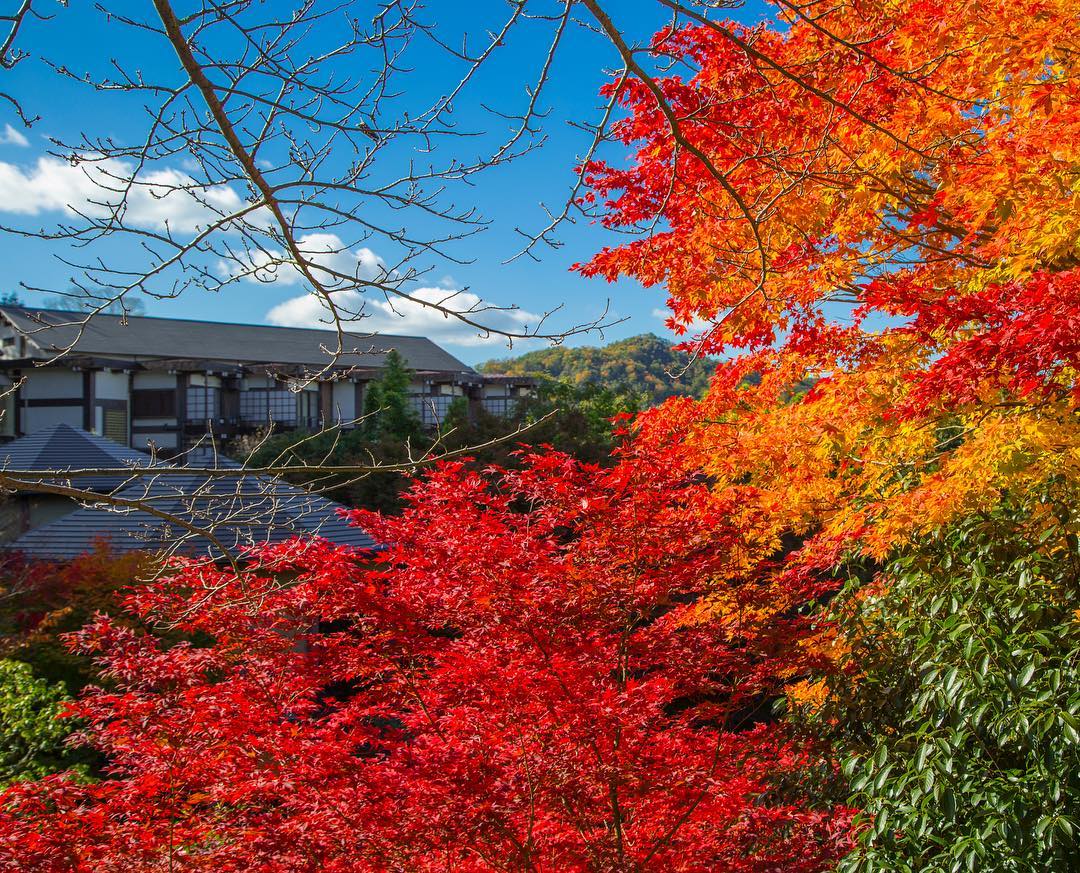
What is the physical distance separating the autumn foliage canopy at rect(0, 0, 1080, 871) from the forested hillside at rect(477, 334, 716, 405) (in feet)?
68.7

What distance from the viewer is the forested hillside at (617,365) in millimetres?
28234

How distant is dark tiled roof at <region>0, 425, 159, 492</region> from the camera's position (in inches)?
521

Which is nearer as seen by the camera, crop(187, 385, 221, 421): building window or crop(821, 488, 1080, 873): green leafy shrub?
crop(821, 488, 1080, 873): green leafy shrub

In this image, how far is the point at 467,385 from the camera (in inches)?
828

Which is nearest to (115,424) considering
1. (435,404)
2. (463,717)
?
(435,404)

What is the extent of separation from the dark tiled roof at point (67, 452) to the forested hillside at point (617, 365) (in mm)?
15589

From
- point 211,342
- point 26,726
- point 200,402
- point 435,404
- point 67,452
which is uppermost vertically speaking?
point 211,342

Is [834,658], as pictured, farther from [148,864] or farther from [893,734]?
[148,864]

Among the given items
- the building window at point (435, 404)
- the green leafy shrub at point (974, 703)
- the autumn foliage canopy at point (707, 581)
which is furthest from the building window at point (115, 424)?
the green leafy shrub at point (974, 703)

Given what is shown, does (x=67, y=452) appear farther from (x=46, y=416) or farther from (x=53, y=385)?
(x=53, y=385)

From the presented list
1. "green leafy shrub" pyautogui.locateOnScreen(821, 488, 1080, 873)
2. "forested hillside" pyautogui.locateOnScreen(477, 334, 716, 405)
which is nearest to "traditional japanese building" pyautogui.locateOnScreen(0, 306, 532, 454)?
"forested hillside" pyautogui.locateOnScreen(477, 334, 716, 405)

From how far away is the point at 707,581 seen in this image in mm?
4855

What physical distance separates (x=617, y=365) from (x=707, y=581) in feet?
86.8

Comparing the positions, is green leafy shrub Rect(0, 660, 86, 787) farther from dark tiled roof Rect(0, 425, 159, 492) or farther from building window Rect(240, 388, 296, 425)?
building window Rect(240, 388, 296, 425)
